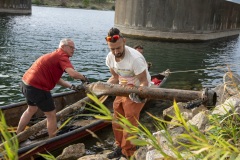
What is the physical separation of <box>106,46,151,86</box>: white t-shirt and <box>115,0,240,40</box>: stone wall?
28294 millimetres

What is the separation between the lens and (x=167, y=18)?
33.6 m

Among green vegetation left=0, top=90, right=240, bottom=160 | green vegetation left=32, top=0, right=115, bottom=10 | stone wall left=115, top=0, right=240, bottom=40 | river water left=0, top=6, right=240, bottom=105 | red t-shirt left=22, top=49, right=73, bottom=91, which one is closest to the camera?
green vegetation left=0, top=90, right=240, bottom=160

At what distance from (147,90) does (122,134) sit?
1441 millimetres

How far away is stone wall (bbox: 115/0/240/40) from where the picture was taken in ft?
110

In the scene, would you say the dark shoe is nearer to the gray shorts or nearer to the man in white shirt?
the man in white shirt

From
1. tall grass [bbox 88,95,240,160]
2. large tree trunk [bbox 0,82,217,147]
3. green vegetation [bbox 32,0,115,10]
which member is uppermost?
green vegetation [bbox 32,0,115,10]

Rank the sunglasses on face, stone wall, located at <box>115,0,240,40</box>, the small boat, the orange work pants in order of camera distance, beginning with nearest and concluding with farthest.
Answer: the sunglasses on face, the orange work pants, the small boat, stone wall, located at <box>115,0,240,40</box>

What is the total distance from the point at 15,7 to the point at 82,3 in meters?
53.8

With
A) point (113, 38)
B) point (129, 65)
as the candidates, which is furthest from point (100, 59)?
point (113, 38)

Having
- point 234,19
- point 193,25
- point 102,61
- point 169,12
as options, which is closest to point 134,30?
point 169,12

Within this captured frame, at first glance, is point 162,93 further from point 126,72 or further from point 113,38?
point 113,38

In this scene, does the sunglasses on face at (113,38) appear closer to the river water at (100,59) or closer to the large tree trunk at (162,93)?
the large tree trunk at (162,93)

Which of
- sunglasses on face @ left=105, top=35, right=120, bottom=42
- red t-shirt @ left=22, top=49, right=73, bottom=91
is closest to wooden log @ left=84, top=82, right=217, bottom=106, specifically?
sunglasses on face @ left=105, top=35, right=120, bottom=42

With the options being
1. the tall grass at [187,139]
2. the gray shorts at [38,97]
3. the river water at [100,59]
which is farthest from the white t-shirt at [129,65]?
the river water at [100,59]
